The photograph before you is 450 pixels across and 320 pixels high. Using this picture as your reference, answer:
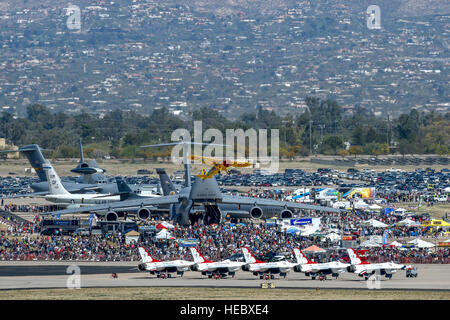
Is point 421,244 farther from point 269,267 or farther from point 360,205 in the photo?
point 360,205

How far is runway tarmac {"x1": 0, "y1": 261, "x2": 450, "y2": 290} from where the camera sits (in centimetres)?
6172

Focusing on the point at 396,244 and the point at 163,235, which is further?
the point at 163,235

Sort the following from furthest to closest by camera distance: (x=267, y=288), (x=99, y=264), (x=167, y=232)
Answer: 1. (x=167, y=232)
2. (x=99, y=264)
3. (x=267, y=288)

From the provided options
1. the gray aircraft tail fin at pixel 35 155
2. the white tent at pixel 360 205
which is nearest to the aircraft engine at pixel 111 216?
the gray aircraft tail fin at pixel 35 155

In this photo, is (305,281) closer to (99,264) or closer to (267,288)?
(267,288)

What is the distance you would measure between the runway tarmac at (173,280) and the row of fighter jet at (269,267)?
2.02ft

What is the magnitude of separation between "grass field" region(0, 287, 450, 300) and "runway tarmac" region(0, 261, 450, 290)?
7.00 ft

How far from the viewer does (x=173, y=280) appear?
213 feet

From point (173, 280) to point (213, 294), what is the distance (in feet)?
27.4

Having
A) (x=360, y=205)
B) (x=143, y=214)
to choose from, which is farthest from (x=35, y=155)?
(x=360, y=205)

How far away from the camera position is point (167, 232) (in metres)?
78.6

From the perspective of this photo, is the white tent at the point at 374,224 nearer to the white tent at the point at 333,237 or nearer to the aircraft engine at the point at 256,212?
the white tent at the point at 333,237

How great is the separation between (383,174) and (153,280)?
101926 mm
